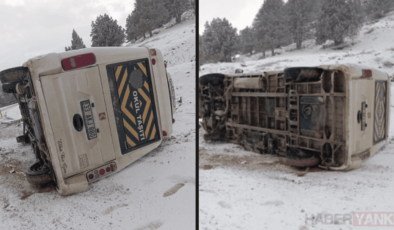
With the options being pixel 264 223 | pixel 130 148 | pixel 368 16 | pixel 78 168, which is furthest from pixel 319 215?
pixel 368 16

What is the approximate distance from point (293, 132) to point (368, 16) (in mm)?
16818

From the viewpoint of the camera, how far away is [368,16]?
1597 centimetres

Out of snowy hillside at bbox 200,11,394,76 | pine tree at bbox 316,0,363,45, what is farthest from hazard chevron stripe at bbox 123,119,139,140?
pine tree at bbox 316,0,363,45

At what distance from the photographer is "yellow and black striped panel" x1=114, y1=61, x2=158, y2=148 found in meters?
3.02

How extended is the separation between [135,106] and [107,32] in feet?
10.4

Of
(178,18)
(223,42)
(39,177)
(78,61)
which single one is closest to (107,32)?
(178,18)

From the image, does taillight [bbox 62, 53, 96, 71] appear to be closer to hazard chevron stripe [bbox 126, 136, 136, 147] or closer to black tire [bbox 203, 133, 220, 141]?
hazard chevron stripe [bbox 126, 136, 136, 147]

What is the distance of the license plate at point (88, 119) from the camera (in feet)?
9.22

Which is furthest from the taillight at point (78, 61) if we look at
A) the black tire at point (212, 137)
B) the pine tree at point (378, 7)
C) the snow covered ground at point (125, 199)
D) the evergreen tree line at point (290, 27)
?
the pine tree at point (378, 7)

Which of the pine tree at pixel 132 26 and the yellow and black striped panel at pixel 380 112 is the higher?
the pine tree at pixel 132 26

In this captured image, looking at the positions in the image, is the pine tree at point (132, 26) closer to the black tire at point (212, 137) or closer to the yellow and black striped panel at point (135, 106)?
the yellow and black striped panel at point (135, 106)

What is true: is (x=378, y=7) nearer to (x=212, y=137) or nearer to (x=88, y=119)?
(x=212, y=137)

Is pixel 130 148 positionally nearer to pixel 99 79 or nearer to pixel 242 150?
pixel 99 79

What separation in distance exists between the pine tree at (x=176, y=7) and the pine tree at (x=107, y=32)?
138 cm
